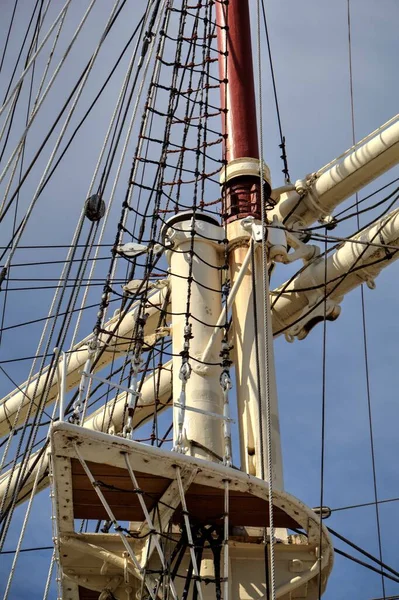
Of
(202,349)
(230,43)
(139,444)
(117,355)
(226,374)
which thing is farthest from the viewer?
(117,355)

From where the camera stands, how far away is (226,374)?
8.42 meters

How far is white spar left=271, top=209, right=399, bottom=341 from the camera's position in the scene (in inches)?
452

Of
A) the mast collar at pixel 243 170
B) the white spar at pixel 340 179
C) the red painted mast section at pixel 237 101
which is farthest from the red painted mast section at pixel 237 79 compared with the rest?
the white spar at pixel 340 179

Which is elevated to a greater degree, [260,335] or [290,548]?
[260,335]

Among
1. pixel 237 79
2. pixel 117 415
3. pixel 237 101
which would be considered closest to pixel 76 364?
pixel 117 415

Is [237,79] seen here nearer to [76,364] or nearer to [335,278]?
[335,278]

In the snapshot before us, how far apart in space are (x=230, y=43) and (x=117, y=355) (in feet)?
14.6

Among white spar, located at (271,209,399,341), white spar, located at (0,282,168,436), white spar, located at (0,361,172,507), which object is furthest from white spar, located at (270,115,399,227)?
white spar, located at (0,361,172,507)

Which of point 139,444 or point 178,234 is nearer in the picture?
point 139,444

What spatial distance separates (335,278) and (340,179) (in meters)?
1.33

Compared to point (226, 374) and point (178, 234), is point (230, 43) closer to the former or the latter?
point (178, 234)

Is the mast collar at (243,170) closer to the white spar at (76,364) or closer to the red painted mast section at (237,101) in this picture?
the red painted mast section at (237,101)

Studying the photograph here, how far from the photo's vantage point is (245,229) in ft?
33.5

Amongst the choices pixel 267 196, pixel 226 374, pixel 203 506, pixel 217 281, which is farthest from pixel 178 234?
pixel 203 506
